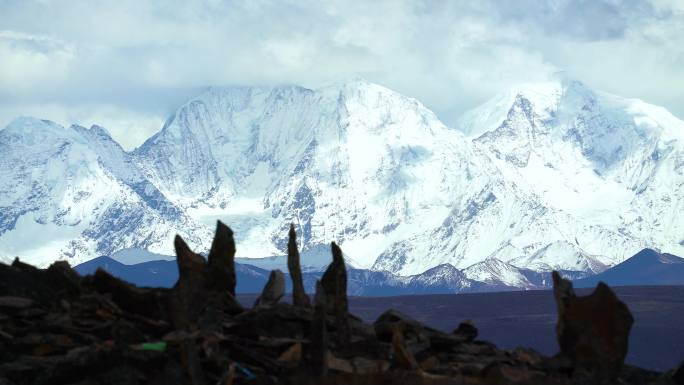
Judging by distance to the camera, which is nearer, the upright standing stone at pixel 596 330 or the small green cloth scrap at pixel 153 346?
the small green cloth scrap at pixel 153 346

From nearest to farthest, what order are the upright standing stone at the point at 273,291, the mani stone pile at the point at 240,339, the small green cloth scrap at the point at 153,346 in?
the mani stone pile at the point at 240,339 < the small green cloth scrap at the point at 153,346 < the upright standing stone at the point at 273,291

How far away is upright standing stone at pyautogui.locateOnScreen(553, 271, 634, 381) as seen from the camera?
41.7 metres

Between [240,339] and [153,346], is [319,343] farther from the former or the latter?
[153,346]

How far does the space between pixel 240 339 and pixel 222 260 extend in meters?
3.78

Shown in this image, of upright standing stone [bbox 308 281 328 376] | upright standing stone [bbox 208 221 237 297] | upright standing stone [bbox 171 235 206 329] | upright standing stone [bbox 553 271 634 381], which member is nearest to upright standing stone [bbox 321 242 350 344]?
upright standing stone [bbox 308 281 328 376]

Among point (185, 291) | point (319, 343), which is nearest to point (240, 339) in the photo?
point (185, 291)

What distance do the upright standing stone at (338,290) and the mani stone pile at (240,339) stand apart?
4 centimetres

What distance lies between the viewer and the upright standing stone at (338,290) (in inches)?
1759

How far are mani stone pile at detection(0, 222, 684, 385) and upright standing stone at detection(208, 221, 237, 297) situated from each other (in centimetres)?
6

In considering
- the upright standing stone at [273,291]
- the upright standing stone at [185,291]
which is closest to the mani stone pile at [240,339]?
the upright standing stone at [185,291]

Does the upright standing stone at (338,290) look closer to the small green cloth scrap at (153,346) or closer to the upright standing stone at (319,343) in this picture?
the upright standing stone at (319,343)

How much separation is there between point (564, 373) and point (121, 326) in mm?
13463

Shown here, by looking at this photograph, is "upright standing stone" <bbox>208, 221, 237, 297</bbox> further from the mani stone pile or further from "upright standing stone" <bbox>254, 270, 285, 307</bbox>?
"upright standing stone" <bbox>254, 270, 285, 307</bbox>

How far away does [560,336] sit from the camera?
1735 inches
